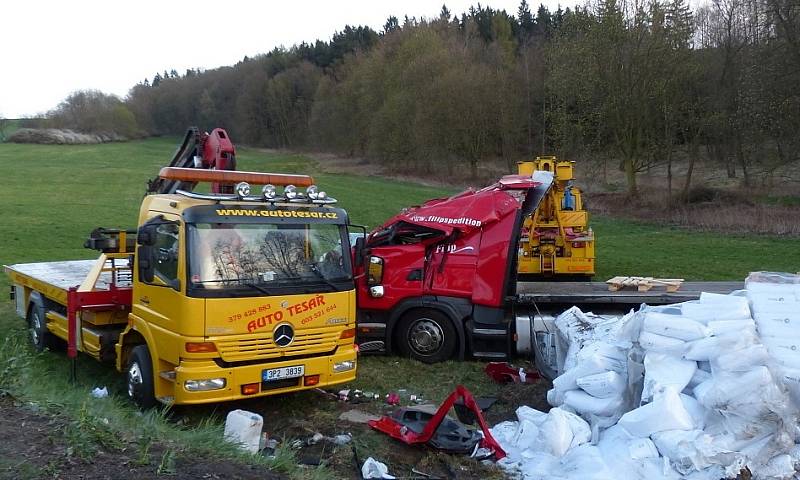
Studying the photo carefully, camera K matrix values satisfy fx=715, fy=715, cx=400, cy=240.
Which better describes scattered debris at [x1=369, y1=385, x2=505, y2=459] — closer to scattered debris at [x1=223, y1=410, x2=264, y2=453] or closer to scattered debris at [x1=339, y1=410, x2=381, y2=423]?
scattered debris at [x1=339, y1=410, x2=381, y2=423]

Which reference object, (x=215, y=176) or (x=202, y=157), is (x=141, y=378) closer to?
(x=215, y=176)

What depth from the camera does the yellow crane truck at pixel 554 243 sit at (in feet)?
51.9

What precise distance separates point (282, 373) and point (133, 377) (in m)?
1.78

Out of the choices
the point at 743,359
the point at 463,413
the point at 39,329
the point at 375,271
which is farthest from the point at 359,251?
the point at 39,329

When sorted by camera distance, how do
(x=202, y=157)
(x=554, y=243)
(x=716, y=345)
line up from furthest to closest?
(x=554, y=243)
(x=202, y=157)
(x=716, y=345)

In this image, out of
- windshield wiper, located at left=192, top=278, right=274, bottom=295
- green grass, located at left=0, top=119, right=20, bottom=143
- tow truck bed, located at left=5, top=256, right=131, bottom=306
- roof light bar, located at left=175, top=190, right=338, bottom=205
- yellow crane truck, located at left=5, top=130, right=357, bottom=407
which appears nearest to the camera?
yellow crane truck, located at left=5, top=130, right=357, bottom=407

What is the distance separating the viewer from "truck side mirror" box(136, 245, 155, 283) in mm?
7617

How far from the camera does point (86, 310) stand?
352 inches

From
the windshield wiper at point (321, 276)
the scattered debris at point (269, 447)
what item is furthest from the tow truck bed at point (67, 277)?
the scattered debris at point (269, 447)

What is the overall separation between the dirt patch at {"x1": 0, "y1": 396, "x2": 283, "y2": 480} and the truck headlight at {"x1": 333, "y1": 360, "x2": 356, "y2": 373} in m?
2.94

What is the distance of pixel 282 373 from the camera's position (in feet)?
24.4

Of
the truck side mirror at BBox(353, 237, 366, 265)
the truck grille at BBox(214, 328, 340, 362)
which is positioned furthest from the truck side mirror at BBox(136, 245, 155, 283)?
the truck side mirror at BBox(353, 237, 366, 265)

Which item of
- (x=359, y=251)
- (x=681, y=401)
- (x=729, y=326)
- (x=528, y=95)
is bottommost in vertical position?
(x=681, y=401)

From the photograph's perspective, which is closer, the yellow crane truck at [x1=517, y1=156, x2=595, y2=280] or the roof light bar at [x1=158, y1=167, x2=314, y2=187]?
the roof light bar at [x1=158, y1=167, x2=314, y2=187]
